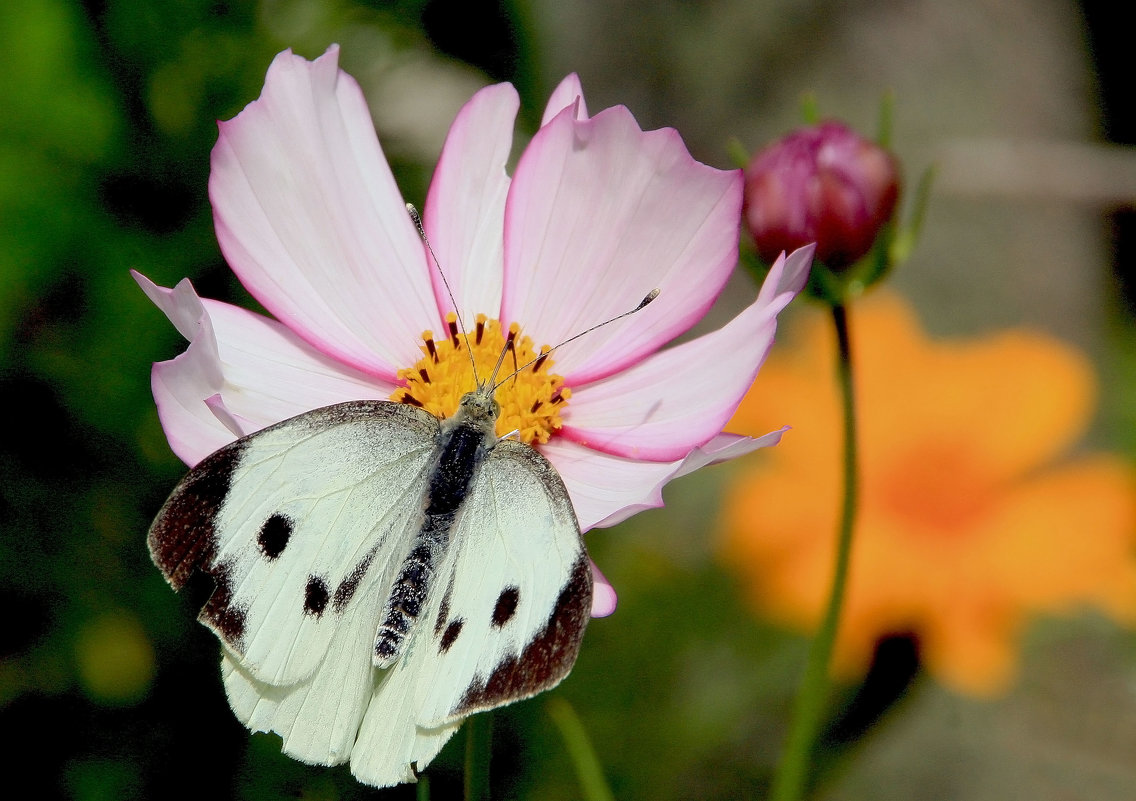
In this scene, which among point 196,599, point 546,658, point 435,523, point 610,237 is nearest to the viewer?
point 546,658

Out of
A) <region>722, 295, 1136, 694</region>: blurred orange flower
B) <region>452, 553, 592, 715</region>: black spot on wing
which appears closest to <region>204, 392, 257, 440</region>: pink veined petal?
<region>452, 553, 592, 715</region>: black spot on wing

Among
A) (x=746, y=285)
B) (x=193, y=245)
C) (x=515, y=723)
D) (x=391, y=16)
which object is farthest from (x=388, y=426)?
(x=746, y=285)

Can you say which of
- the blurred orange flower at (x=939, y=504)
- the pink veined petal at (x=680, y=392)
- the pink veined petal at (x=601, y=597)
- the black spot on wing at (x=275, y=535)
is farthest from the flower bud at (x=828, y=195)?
the blurred orange flower at (x=939, y=504)

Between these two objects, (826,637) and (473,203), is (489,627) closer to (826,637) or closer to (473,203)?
(826,637)

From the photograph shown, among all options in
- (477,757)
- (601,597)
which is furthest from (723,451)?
(477,757)

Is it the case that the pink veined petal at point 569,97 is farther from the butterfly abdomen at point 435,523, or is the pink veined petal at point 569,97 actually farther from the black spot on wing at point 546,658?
the black spot on wing at point 546,658
